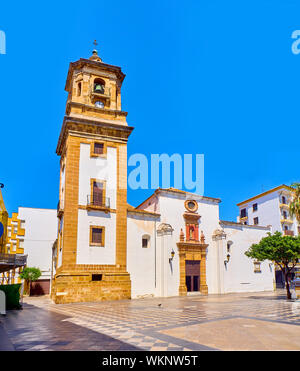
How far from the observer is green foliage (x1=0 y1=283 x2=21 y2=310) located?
18.2 meters

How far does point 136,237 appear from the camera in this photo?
28234 millimetres

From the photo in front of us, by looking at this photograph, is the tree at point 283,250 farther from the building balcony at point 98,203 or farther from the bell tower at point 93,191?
the building balcony at point 98,203

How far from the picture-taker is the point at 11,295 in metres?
18.4

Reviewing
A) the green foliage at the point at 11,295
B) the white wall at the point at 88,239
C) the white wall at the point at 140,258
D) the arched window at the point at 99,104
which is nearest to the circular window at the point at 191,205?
the white wall at the point at 140,258

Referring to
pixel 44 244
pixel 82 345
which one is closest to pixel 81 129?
pixel 82 345

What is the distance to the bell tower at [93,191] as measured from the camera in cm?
2381

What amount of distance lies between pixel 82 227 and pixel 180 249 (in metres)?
10.6

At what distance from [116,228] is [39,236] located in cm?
2448

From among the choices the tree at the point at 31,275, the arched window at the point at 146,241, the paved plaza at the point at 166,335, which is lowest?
Result: the tree at the point at 31,275

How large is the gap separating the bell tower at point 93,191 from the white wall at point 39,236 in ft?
62.7

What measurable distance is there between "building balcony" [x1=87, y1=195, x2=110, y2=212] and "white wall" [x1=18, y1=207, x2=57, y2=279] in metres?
22.1

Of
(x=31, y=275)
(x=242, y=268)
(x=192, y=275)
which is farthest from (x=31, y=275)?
(x=242, y=268)

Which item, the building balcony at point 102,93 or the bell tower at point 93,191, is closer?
the bell tower at point 93,191

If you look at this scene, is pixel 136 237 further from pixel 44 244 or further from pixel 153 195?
pixel 44 244
